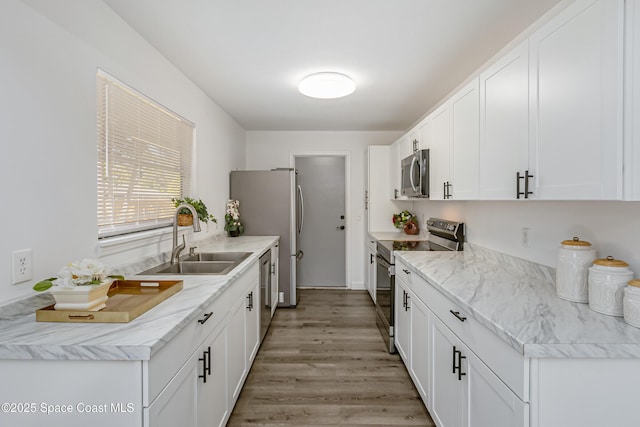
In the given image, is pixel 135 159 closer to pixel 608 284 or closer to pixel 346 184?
pixel 608 284

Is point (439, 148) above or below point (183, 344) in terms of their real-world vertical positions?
above

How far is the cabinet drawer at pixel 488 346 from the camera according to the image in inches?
40.3

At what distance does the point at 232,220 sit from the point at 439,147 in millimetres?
2413

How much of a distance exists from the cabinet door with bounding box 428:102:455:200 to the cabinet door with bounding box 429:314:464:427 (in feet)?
3.81

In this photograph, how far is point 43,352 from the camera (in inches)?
37.7

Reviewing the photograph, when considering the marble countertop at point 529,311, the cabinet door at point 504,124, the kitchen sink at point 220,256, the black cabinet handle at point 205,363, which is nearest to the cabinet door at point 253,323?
the kitchen sink at point 220,256

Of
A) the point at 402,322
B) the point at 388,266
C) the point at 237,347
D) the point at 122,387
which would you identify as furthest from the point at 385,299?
the point at 122,387

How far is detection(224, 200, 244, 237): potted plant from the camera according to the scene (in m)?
3.82

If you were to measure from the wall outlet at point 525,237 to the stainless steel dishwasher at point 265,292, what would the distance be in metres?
2.01

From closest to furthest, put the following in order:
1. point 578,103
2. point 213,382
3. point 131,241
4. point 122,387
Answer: point 122,387 < point 578,103 < point 213,382 < point 131,241

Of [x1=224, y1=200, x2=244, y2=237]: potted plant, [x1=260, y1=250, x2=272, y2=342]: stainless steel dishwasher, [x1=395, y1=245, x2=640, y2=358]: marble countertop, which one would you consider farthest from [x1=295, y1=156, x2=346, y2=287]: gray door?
[x1=395, y1=245, x2=640, y2=358]: marble countertop

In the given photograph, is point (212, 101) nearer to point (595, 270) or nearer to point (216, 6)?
point (216, 6)

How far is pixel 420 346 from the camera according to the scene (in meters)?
2.10

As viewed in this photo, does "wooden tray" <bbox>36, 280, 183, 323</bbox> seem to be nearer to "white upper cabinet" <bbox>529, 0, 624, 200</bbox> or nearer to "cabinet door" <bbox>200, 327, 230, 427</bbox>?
"cabinet door" <bbox>200, 327, 230, 427</bbox>
